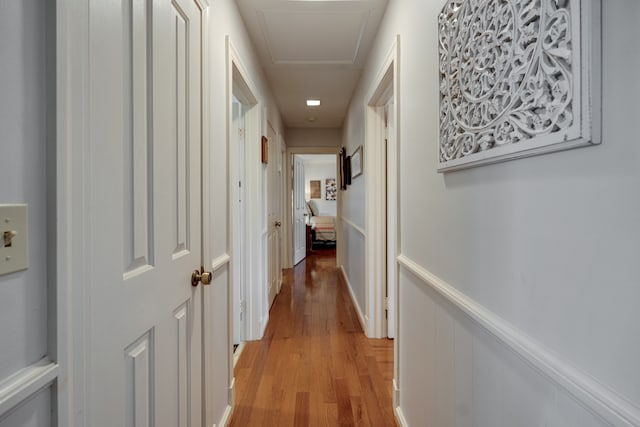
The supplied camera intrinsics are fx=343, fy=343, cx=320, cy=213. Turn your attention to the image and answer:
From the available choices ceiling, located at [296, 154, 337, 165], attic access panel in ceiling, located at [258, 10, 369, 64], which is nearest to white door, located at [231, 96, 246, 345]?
attic access panel in ceiling, located at [258, 10, 369, 64]

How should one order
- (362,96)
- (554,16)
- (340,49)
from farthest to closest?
(362,96) < (340,49) < (554,16)

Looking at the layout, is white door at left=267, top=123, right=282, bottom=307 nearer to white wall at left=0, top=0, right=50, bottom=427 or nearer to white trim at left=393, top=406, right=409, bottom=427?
white trim at left=393, top=406, right=409, bottom=427

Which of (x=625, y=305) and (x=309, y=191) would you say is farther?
(x=309, y=191)

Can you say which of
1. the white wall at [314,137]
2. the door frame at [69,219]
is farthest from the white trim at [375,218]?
the white wall at [314,137]

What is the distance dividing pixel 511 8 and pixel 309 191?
27.5 ft

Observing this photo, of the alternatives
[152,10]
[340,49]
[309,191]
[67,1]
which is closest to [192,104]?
[152,10]

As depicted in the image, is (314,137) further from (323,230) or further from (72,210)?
(72,210)

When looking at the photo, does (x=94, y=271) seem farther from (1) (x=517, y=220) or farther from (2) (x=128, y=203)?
(1) (x=517, y=220)

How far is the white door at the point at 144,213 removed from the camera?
2.38ft

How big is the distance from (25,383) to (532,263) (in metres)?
0.93

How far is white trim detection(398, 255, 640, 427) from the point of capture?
516 millimetres

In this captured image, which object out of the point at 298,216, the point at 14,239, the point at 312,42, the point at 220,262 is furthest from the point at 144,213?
the point at 298,216

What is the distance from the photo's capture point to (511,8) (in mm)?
742

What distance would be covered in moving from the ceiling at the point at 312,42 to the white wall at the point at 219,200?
1.12 ft
